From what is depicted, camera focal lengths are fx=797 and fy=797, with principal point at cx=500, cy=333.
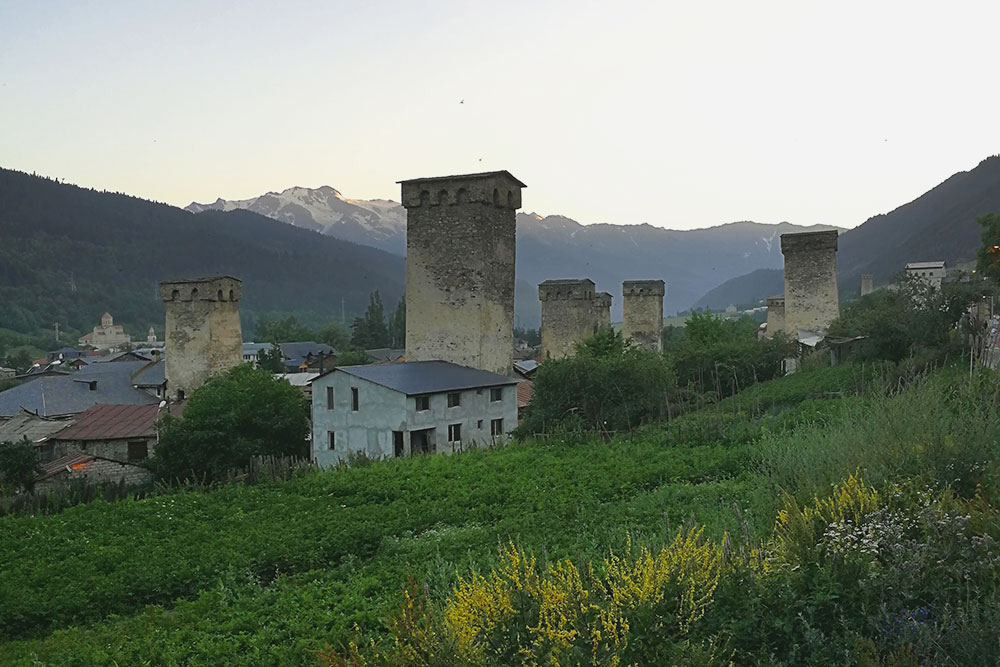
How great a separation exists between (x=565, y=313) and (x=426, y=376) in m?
18.6

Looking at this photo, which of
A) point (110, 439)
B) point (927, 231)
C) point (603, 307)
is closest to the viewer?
point (110, 439)

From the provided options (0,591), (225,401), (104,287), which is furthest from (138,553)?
(104,287)

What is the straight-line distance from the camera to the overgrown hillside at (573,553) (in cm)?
489

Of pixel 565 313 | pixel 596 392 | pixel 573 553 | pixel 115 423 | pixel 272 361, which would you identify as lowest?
pixel 115 423

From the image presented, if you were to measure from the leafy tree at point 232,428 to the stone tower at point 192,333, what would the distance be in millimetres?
8479

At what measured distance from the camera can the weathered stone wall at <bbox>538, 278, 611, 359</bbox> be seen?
135 feet

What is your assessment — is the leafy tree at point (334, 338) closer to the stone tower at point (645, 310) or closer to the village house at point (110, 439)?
the stone tower at point (645, 310)

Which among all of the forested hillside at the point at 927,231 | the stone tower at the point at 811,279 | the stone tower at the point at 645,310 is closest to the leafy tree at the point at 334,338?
the stone tower at the point at 645,310

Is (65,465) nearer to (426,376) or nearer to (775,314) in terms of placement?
(426,376)

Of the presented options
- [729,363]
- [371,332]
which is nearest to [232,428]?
[729,363]

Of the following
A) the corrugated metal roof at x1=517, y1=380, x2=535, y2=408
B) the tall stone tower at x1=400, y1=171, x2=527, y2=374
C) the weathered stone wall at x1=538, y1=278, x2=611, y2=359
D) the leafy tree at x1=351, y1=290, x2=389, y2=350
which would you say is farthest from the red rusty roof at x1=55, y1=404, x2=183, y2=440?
the leafy tree at x1=351, y1=290, x2=389, y2=350

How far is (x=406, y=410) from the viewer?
22.0 m

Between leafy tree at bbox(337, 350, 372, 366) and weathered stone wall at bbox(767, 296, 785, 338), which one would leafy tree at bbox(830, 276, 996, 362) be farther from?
leafy tree at bbox(337, 350, 372, 366)

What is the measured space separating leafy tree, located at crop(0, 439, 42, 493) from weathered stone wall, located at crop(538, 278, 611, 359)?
23716mm
